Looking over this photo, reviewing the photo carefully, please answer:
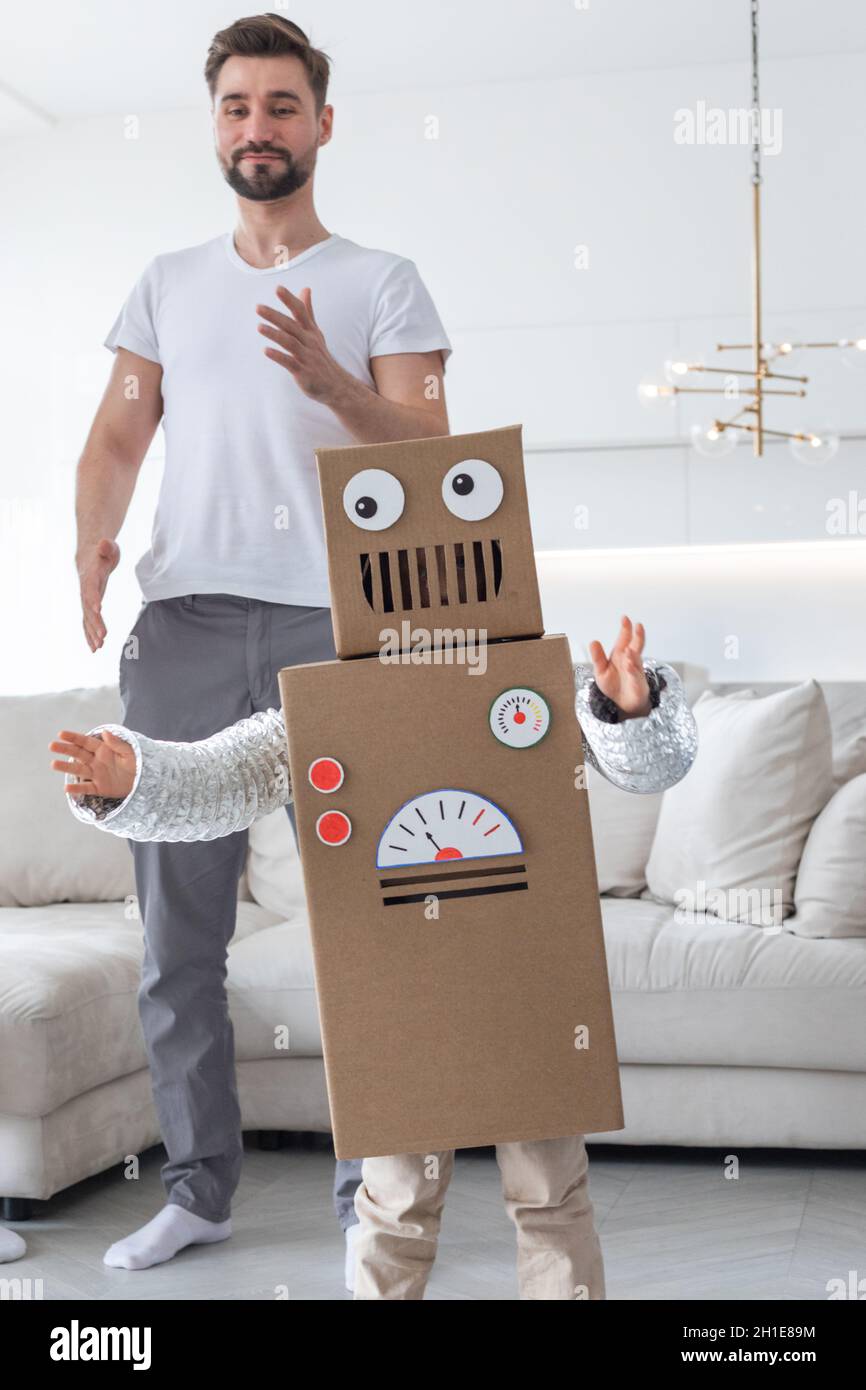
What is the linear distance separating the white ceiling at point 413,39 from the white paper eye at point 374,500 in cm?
288

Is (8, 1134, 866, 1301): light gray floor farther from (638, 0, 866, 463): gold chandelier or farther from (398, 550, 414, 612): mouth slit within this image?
(638, 0, 866, 463): gold chandelier

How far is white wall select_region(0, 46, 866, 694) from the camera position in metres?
4.05

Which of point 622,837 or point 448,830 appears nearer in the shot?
point 448,830

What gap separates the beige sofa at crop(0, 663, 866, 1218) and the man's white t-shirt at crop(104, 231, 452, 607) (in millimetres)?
827

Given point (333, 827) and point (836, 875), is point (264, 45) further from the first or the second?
point (836, 875)

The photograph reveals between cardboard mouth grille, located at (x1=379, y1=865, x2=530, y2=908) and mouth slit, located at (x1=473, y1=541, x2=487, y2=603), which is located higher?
mouth slit, located at (x1=473, y1=541, x2=487, y2=603)

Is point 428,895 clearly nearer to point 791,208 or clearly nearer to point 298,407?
point 298,407

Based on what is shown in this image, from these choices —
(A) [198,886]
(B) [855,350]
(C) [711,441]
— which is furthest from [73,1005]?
(B) [855,350]

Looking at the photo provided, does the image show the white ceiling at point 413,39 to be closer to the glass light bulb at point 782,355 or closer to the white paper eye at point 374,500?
the glass light bulb at point 782,355

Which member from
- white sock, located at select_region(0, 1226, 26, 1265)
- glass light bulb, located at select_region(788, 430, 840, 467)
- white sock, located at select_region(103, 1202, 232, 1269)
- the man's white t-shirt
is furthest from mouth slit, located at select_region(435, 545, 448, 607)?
glass light bulb, located at select_region(788, 430, 840, 467)

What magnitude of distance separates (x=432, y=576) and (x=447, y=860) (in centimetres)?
25

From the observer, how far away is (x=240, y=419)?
1749 mm

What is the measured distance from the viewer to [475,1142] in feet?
4.17
